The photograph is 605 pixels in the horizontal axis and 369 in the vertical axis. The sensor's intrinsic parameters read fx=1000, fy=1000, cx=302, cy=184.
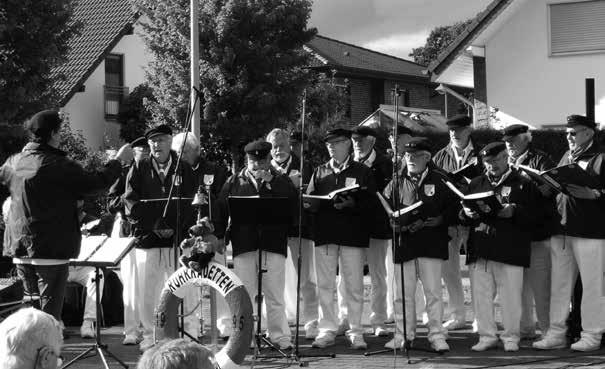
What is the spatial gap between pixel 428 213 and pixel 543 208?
1.21m

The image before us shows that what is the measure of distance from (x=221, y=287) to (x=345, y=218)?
2.70 metres

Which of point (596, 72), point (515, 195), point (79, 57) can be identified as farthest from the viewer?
point (79, 57)

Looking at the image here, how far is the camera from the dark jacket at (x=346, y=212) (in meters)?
10.7

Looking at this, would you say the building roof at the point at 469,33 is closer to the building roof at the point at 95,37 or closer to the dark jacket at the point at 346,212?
the dark jacket at the point at 346,212

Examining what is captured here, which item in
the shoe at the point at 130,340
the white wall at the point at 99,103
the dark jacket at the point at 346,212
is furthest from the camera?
the white wall at the point at 99,103

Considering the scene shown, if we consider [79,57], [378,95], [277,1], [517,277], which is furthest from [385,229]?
[378,95]

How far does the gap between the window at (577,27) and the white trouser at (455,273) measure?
12197 millimetres

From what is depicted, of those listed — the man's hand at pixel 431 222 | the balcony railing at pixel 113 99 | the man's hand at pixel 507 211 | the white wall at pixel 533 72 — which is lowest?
the man's hand at pixel 431 222

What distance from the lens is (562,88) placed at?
75.6 feet

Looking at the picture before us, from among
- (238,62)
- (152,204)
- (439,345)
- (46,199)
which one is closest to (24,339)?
(46,199)

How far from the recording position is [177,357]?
4.11m

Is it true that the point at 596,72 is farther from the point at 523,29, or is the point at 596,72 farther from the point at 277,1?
the point at 277,1

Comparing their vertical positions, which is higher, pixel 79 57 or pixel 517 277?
pixel 79 57

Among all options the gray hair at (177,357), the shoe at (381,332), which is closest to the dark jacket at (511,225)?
the shoe at (381,332)
